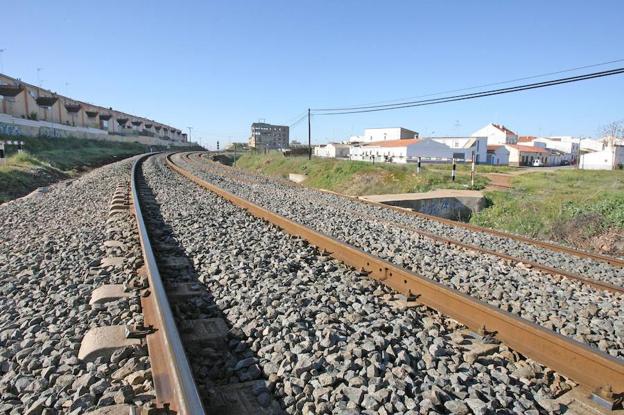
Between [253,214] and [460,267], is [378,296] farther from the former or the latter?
[253,214]

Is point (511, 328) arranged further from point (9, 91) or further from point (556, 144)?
point (556, 144)

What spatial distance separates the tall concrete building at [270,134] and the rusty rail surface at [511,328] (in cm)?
11393

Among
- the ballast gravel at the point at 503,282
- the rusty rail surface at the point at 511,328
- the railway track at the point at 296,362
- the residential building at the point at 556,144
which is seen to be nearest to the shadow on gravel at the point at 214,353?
the railway track at the point at 296,362

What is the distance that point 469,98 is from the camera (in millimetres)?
15617

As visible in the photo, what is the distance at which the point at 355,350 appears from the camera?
10.9 feet

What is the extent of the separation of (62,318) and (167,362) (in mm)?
1547

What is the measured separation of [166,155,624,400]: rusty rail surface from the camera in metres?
2.98

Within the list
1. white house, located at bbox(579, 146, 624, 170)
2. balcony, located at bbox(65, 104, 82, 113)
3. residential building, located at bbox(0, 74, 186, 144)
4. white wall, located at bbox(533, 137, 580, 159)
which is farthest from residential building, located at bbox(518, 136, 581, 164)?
balcony, located at bbox(65, 104, 82, 113)

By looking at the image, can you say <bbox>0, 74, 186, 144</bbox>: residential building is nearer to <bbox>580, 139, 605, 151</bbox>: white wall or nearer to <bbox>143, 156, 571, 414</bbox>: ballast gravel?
<bbox>143, 156, 571, 414</bbox>: ballast gravel

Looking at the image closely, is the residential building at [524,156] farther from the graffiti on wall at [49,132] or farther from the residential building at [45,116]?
the graffiti on wall at [49,132]

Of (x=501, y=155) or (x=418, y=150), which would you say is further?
(x=501, y=155)

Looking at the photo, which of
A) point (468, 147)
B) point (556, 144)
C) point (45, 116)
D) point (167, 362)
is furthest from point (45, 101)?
point (556, 144)

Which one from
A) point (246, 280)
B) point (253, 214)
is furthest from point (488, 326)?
point (253, 214)

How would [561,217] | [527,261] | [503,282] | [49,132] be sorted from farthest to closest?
[49,132] → [561,217] → [527,261] → [503,282]
